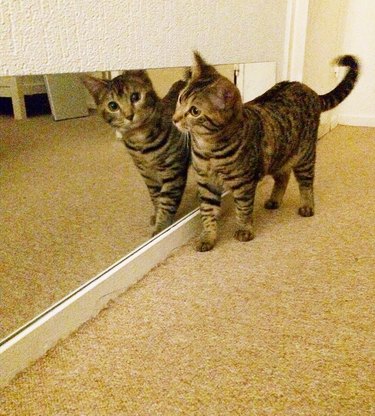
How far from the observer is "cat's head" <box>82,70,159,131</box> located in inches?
34.7

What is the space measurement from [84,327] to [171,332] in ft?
0.59

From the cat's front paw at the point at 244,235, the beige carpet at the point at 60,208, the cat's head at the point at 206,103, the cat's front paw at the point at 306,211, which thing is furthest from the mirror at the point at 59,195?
the cat's front paw at the point at 306,211

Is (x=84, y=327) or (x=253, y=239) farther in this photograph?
(x=253, y=239)

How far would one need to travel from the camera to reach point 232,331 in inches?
29.5

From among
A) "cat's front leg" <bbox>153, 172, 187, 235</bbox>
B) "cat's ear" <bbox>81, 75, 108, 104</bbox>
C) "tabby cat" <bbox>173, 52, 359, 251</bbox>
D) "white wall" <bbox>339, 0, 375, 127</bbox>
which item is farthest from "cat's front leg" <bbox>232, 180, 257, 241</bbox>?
"white wall" <bbox>339, 0, 375, 127</bbox>

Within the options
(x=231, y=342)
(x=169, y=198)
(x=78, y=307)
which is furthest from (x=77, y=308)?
(x=169, y=198)

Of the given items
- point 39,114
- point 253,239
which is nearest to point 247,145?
point 253,239

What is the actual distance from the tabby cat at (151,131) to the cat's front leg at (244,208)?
0.18 metres

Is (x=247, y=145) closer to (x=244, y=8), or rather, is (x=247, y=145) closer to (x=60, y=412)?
(x=244, y=8)

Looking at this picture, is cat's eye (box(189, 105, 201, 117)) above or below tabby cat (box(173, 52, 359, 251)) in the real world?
above

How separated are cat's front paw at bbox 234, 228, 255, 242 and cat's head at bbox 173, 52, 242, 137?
0.32 m

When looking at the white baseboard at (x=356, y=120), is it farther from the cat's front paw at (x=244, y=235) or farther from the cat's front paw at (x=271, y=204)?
the cat's front paw at (x=244, y=235)

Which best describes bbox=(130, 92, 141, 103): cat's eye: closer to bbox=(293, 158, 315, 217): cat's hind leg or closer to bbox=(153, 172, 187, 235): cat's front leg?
bbox=(153, 172, 187, 235): cat's front leg

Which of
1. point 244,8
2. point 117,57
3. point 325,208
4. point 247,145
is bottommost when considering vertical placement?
point 325,208
